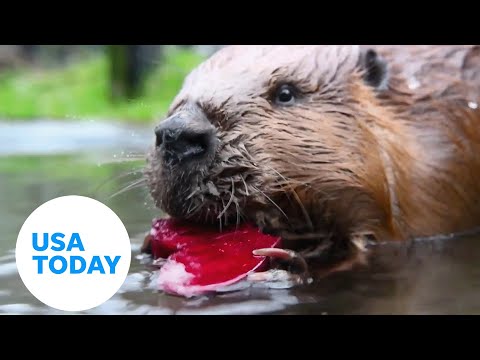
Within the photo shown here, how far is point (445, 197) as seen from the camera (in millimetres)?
3406

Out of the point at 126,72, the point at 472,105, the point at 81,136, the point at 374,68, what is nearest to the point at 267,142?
the point at 374,68

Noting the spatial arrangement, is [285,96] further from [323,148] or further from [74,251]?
[74,251]

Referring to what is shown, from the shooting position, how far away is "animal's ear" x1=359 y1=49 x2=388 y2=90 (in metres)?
3.34

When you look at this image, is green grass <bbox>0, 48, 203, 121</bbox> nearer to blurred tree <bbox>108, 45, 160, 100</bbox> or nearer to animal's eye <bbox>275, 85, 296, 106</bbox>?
blurred tree <bbox>108, 45, 160, 100</bbox>

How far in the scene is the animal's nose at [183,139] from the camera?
105 inches

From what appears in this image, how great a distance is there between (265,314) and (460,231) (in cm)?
144

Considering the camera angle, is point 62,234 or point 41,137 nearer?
point 62,234

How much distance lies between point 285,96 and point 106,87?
11.1m

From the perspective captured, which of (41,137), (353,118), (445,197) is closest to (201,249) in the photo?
(353,118)

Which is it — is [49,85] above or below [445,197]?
above

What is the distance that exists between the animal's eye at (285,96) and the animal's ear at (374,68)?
1.35 feet

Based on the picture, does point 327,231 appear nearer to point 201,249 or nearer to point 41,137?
point 201,249

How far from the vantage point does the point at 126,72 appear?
13.3 meters
